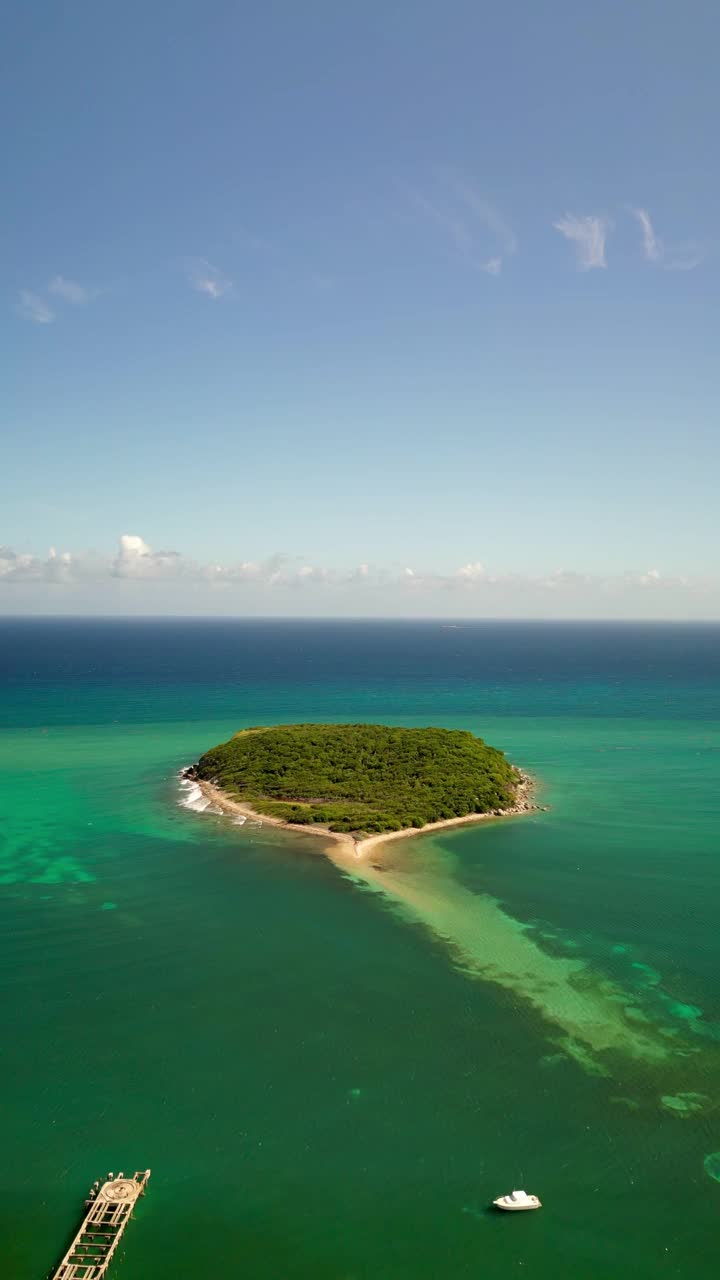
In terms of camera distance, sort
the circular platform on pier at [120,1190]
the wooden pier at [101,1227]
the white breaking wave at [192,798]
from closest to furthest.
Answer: the wooden pier at [101,1227] → the circular platform on pier at [120,1190] → the white breaking wave at [192,798]

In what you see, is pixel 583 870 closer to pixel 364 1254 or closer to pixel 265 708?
pixel 364 1254

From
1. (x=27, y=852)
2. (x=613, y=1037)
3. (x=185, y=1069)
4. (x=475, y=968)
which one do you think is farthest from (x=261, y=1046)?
(x=27, y=852)

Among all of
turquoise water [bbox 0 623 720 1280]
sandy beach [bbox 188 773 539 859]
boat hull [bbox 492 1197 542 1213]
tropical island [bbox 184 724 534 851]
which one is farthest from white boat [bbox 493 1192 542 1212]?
tropical island [bbox 184 724 534 851]

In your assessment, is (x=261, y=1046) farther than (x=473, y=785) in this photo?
No

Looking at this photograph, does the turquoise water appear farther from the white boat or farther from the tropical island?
the tropical island

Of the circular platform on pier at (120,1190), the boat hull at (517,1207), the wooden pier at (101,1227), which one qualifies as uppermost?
the boat hull at (517,1207)

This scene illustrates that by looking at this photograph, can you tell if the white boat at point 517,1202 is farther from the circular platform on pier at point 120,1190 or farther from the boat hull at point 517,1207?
the circular platform on pier at point 120,1190

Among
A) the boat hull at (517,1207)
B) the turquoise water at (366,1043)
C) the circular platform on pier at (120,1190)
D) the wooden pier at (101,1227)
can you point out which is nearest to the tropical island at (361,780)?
the turquoise water at (366,1043)
